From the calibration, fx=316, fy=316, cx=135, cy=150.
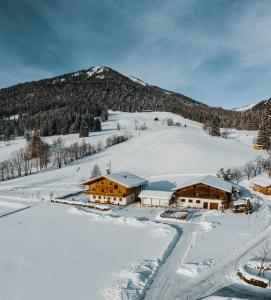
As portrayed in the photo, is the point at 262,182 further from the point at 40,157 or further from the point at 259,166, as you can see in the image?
the point at 40,157

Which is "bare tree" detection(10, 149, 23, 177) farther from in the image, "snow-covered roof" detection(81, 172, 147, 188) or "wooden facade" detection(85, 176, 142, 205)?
"snow-covered roof" detection(81, 172, 147, 188)

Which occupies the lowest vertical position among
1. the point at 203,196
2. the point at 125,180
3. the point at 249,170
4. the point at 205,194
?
the point at 203,196

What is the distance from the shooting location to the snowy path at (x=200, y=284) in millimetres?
22672

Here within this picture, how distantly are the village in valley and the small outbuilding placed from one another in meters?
0.17

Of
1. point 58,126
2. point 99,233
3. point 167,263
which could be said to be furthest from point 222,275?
point 58,126

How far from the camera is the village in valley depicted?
24.2 m

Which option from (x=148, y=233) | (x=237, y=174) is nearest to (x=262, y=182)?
(x=237, y=174)

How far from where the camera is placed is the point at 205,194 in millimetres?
51906

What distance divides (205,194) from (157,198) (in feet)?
26.0

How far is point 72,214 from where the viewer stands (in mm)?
48000

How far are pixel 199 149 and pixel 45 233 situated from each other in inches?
2671

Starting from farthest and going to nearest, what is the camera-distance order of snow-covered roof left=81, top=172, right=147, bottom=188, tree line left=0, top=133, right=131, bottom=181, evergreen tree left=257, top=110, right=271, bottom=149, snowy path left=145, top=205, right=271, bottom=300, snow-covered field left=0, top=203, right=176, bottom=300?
tree line left=0, top=133, right=131, bottom=181, evergreen tree left=257, top=110, right=271, bottom=149, snow-covered roof left=81, top=172, right=147, bottom=188, snow-covered field left=0, top=203, right=176, bottom=300, snowy path left=145, top=205, right=271, bottom=300

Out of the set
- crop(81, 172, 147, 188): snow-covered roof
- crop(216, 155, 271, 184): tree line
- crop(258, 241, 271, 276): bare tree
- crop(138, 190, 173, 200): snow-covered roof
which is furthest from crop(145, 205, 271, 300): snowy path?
crop(216, 155, 271, 184): tree line

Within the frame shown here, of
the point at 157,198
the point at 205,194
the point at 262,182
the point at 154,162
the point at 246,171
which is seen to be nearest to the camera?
the point at 205,194
